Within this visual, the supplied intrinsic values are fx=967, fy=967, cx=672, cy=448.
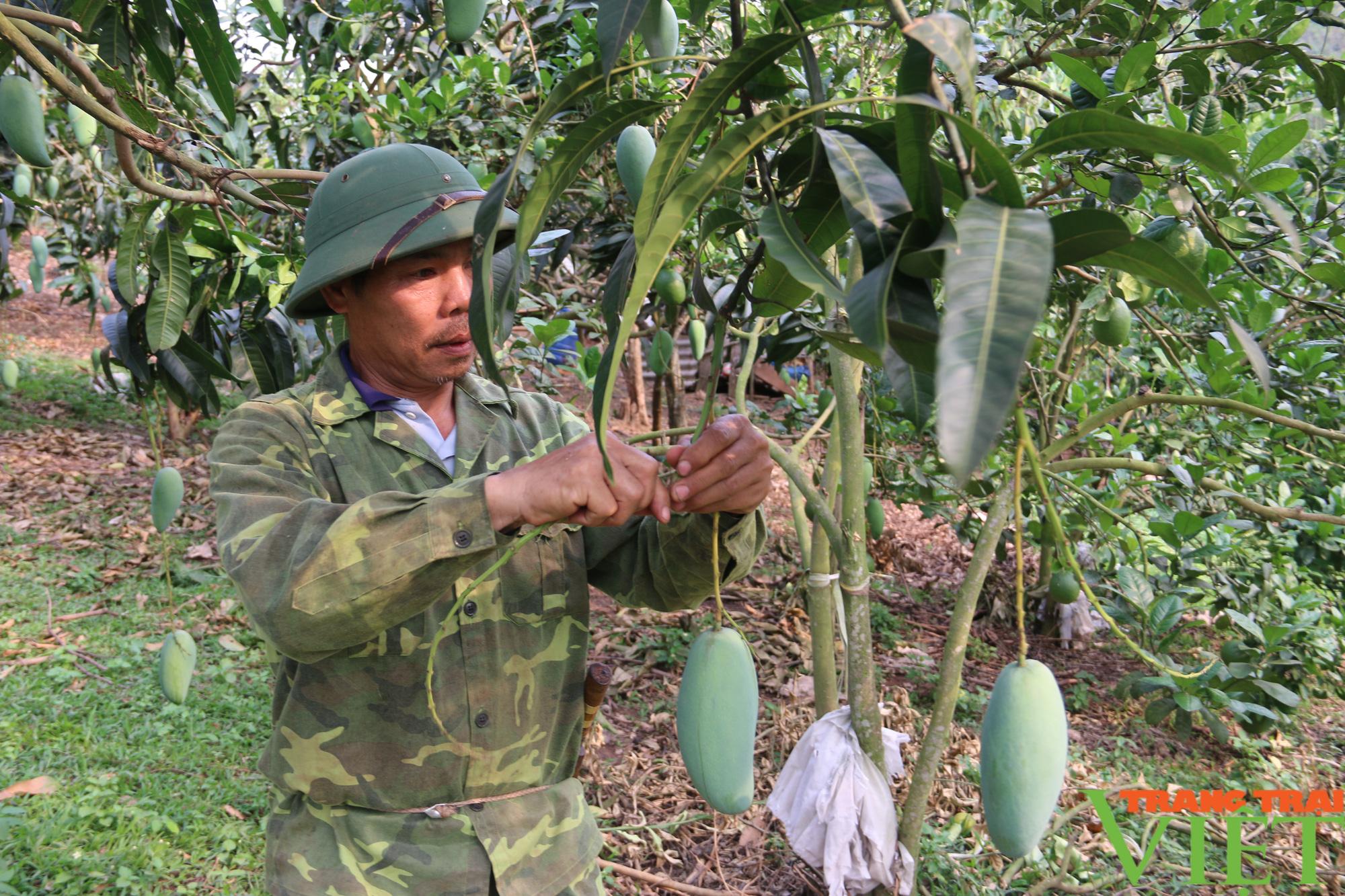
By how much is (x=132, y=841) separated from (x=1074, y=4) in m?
2.68

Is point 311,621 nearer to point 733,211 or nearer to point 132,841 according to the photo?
point 733,211

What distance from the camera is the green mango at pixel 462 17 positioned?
163cm

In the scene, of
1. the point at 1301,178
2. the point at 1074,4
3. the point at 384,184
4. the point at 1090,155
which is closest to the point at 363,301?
the point at 384,184

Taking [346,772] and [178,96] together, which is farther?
[178,96]

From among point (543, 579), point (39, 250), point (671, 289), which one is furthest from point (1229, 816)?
point (39, 250)

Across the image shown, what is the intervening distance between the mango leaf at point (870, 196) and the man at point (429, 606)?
0.45m

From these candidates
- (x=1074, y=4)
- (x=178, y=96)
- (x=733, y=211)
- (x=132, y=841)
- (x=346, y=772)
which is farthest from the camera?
(x=132, y=841)

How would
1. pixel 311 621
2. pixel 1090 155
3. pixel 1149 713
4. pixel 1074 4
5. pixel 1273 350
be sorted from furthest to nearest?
pixel 1149 713 → pixel 1273 350 → pixel 1074 4 → pixel 1090 155 → pixel 311 621

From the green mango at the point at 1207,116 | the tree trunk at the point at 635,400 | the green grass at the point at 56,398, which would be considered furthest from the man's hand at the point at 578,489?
the green grass at the point at 56,398

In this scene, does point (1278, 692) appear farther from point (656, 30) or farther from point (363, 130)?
point (363, 130)

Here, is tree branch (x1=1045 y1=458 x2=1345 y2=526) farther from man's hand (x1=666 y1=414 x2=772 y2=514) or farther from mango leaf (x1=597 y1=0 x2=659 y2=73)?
mango leaf (x1=597 y1=0 x2=659 y2=73)

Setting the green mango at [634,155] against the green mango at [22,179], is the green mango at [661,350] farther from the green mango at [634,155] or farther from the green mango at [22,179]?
the green mango at [22,179]

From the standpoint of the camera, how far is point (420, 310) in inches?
48.7

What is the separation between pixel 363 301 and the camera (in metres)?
1.28
